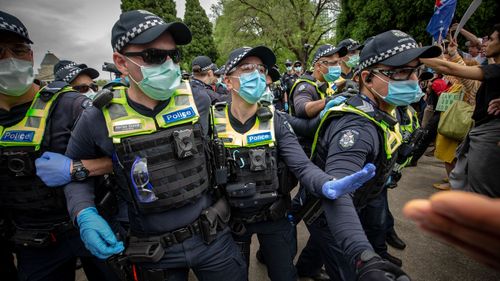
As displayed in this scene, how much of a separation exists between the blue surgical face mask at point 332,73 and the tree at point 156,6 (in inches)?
932

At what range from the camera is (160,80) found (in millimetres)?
1588

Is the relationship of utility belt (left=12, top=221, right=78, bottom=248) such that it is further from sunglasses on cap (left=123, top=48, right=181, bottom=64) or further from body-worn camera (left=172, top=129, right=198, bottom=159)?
sunglasses on cap (left=123, top=48, right=181, bottom=64)

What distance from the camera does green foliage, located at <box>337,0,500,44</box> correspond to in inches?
296

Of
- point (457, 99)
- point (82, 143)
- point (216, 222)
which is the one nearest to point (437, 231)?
point (216, 222)

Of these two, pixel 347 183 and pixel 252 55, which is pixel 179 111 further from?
pixel 347 183

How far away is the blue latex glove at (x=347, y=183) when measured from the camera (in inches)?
52.0

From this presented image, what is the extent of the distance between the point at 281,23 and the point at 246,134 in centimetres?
2132

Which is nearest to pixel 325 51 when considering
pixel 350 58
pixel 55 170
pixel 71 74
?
pixel 350 58

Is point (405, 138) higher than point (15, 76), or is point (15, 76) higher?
point (15, 76)

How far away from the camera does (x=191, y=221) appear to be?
161 centimetres

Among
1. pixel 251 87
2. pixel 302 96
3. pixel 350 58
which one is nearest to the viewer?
pixel 251 87

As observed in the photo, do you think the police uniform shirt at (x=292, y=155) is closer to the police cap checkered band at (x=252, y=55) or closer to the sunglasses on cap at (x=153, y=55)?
the police cap checkered band at (x=252, y=55)

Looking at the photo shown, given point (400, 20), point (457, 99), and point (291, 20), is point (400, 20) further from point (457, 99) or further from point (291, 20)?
point (291, 20)

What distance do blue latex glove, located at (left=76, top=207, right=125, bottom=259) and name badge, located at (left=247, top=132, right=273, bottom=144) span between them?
1.13m
